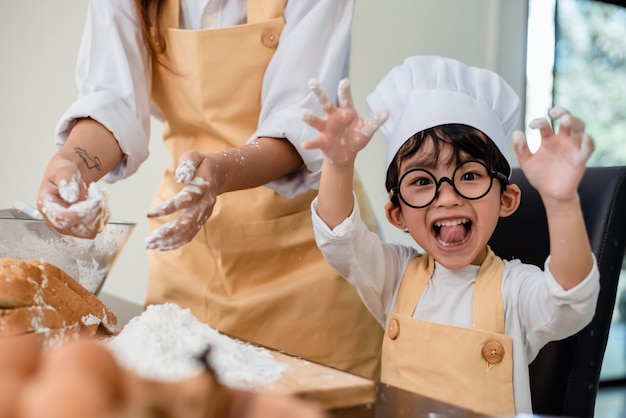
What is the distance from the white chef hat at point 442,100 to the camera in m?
1.18

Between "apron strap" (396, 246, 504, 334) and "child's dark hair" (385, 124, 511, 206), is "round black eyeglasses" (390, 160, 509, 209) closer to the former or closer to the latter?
"child's dark hair" (385, 124, 511, 206)

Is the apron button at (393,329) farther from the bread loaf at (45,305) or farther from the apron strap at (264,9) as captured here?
the apron strap at (264,9)

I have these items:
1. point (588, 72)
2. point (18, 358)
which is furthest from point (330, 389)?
point (588, 72)

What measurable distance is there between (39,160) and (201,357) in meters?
2.40

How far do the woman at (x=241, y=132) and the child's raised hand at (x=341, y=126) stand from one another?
0.78ft

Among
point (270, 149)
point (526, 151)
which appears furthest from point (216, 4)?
point (526, 151)

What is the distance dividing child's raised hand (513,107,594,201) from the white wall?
2.10 meters

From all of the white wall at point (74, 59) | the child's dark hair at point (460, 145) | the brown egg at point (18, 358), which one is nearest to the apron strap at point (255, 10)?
the child's dark hair at point (460, 145)

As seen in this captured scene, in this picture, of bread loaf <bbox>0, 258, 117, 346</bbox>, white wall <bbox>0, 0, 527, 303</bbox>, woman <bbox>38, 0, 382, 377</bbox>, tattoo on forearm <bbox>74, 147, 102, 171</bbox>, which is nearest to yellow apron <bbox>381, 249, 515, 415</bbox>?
woman <bbox>38, 0, 382, 377</bbox>

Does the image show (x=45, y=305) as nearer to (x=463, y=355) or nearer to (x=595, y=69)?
(x=463, y=355)

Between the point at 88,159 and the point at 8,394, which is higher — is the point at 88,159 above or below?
below

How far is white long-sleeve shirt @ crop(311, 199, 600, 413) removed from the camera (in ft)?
3.30

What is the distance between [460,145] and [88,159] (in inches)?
24.6

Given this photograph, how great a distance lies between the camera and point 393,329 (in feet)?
3.87
